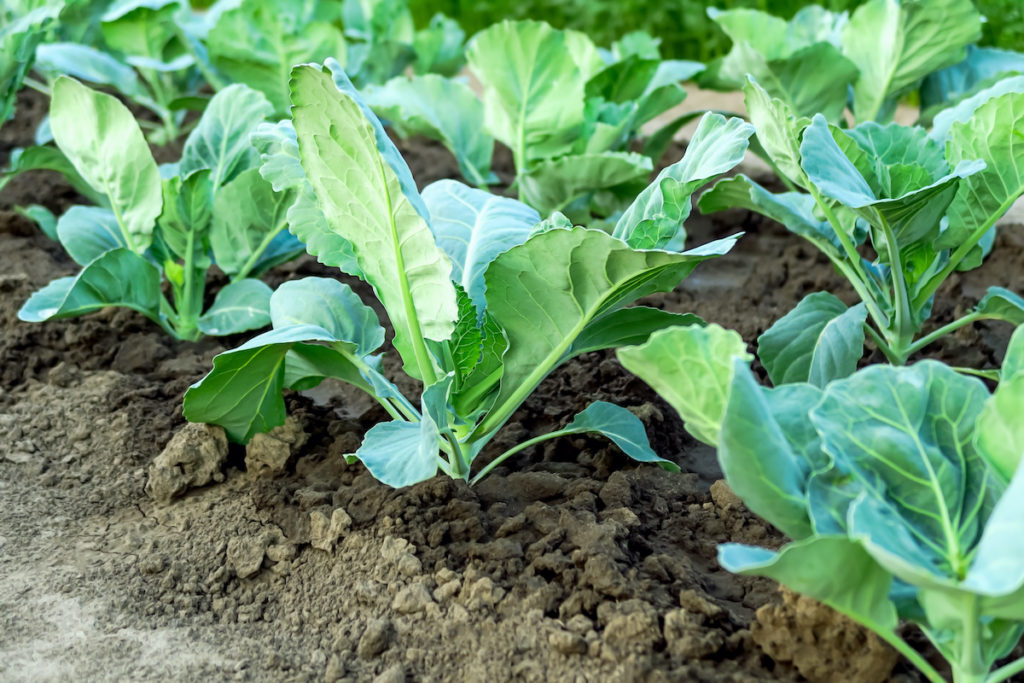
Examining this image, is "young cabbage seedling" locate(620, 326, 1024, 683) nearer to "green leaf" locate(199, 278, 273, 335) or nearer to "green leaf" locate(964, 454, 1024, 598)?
"green leaf" locate(964, 454, 1024, 598)

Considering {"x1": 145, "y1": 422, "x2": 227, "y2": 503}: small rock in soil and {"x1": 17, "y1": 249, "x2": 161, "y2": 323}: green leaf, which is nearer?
{"x1": 145, "y1": 422, "x2": 227, "y2": 503}: small rock in soil

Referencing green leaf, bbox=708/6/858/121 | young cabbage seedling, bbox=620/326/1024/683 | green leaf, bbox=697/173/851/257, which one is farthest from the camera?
green leaf, bbox=708/6/858/121

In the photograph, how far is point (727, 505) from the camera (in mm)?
1563

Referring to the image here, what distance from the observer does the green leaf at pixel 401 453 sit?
4.51 ft

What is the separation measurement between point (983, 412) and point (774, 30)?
6.39 ft

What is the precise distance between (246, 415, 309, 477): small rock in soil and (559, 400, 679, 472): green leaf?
0.47 meters

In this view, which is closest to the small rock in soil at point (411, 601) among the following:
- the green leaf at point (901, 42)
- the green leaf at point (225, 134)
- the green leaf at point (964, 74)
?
the green leaf at point (225, 134)

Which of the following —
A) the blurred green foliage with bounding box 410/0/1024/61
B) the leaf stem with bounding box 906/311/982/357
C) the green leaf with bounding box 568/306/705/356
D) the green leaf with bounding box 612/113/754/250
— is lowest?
the blurred green foliage with bounding box 410/0/1024/61

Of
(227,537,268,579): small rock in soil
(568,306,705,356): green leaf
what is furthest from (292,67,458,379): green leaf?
(227,537,268,579): small rock in soil

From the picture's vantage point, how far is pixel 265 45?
2.93m

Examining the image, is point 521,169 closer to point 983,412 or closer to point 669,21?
point 983,412

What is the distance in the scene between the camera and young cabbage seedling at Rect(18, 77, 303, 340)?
80.0 inches

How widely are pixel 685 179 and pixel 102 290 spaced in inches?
45.5

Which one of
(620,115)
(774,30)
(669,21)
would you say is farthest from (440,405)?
(669,21)
